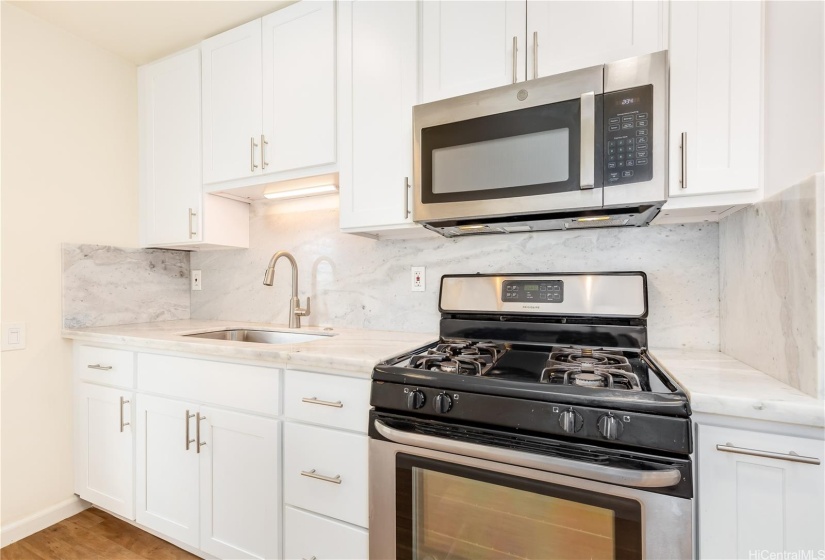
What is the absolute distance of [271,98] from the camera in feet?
6.08

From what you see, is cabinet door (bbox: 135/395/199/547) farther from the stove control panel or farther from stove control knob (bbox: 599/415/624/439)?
stove control knob (bbox: 599/415/624/439)

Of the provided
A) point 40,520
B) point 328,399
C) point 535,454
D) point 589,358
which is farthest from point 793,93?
point 40,520

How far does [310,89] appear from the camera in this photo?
1.75 metres

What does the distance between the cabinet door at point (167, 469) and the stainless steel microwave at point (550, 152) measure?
134 centimetres

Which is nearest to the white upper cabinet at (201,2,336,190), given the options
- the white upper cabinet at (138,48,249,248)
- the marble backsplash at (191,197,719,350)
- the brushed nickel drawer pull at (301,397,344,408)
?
the white upper cabinet at (138,48,249,248)

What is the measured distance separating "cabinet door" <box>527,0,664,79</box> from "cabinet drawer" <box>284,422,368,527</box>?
4.56ft

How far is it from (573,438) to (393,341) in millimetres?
850

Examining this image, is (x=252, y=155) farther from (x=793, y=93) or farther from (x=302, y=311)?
(x=793, y=93)

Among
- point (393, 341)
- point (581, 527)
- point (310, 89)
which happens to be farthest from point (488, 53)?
point (581, 527)

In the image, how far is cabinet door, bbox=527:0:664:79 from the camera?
1162mm

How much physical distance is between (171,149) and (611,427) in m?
2.46

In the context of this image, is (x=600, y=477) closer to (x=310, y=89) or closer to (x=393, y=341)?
(x=393, y=341)

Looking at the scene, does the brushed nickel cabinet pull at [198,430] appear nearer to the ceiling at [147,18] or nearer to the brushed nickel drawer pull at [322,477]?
the brushed nickel drawer pull at [322,477]

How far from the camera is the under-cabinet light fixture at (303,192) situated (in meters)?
1.98
